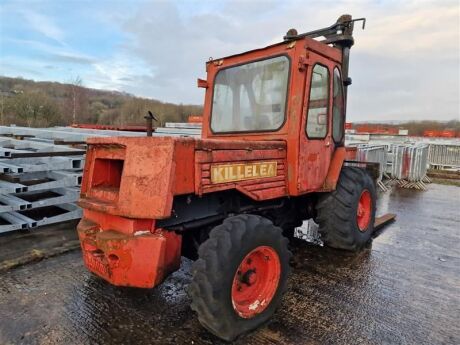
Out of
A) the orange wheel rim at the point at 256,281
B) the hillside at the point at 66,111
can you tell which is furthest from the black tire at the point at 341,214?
the hillside at the point at 66,111

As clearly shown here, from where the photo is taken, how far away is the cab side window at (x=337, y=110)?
4059mm

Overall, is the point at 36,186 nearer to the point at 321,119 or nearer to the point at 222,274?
the point at 222,274

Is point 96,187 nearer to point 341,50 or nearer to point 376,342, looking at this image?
point 376,342

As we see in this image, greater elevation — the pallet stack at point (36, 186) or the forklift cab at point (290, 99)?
the forklift cab at point (290, 99)

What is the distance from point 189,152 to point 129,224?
71 centimetres

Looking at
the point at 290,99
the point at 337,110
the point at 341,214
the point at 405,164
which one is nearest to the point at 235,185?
the point at 290,99

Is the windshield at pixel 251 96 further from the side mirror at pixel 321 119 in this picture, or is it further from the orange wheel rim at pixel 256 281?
the orange wheel rim at pixel 256 281

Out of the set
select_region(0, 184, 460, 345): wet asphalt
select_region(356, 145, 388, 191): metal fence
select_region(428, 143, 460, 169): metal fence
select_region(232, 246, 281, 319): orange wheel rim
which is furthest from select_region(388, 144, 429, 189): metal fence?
select_region(232, 246, 281, 319): orange wheel rim

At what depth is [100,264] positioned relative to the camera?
266cm

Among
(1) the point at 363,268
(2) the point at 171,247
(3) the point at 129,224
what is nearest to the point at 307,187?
(1) the point at 363,268

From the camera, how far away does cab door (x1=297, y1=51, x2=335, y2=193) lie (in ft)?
11.2

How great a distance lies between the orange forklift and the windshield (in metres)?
0.01

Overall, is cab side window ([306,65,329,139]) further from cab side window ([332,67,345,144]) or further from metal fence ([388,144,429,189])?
metal fence ([388,144,429,189])

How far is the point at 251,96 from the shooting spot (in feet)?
12.0
